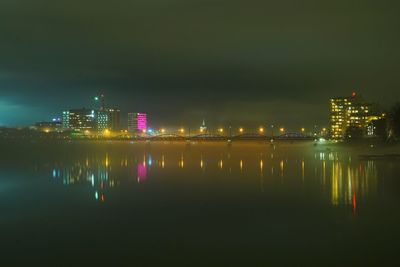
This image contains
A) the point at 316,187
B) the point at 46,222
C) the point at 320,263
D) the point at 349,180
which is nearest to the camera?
the point at 320,263

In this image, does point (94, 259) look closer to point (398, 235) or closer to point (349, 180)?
point (398, 235)

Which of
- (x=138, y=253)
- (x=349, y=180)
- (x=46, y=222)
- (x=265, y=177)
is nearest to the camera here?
(x=138, y=253)

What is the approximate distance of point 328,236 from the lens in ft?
47.9

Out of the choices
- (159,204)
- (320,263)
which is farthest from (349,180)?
(320,263)

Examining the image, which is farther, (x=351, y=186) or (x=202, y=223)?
(x=351, y=186)

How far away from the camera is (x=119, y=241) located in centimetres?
1412

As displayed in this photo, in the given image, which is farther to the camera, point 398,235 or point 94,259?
point 398,235

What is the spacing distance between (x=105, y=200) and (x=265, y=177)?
46.5 ft

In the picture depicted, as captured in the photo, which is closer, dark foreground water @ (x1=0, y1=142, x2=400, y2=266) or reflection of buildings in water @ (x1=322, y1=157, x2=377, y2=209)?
dark foreground water @ (x1=0, y1=142, x2=400, y2=266)

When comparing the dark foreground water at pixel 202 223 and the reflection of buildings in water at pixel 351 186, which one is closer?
the dark foreground water at pixel 202 223

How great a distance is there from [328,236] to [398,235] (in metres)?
2.21

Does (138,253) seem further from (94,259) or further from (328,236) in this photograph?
(328,236)

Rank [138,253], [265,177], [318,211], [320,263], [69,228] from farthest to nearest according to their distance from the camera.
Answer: [265,177] < [318,211] < [69,228] < [138,253] < [320,263]

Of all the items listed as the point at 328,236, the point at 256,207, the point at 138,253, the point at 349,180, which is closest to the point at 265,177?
the point at 349,180
